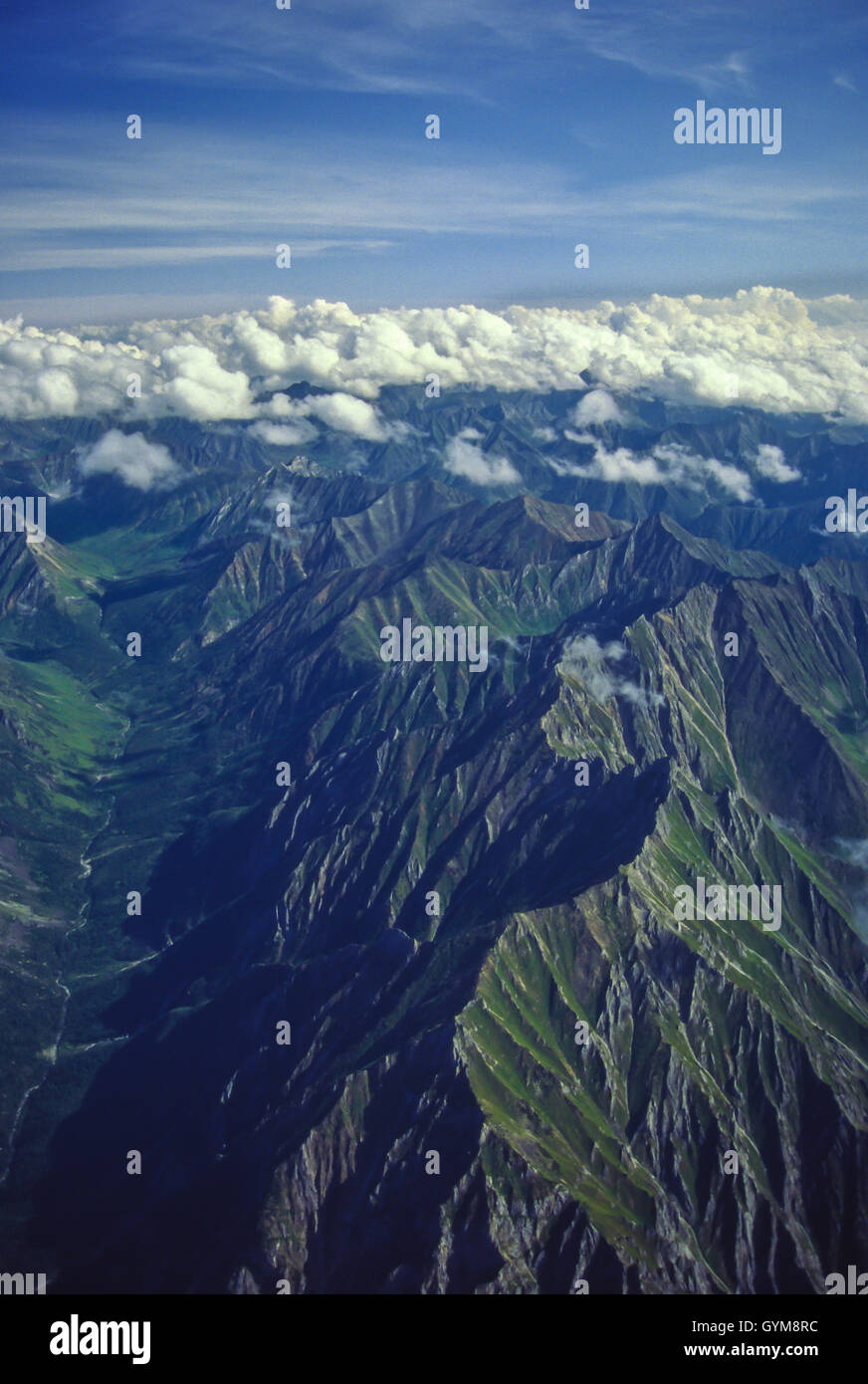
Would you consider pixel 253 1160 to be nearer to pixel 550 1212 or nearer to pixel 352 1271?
pixel 352 1271

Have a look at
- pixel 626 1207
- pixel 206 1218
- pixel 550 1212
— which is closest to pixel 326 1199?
pixel 206 1218

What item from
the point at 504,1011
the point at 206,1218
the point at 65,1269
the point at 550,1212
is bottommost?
the point at 65,1269

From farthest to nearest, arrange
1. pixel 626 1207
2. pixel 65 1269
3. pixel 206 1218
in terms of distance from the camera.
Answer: pixel 65 1269 < pixel 206 1218 < pixel 626 1207
